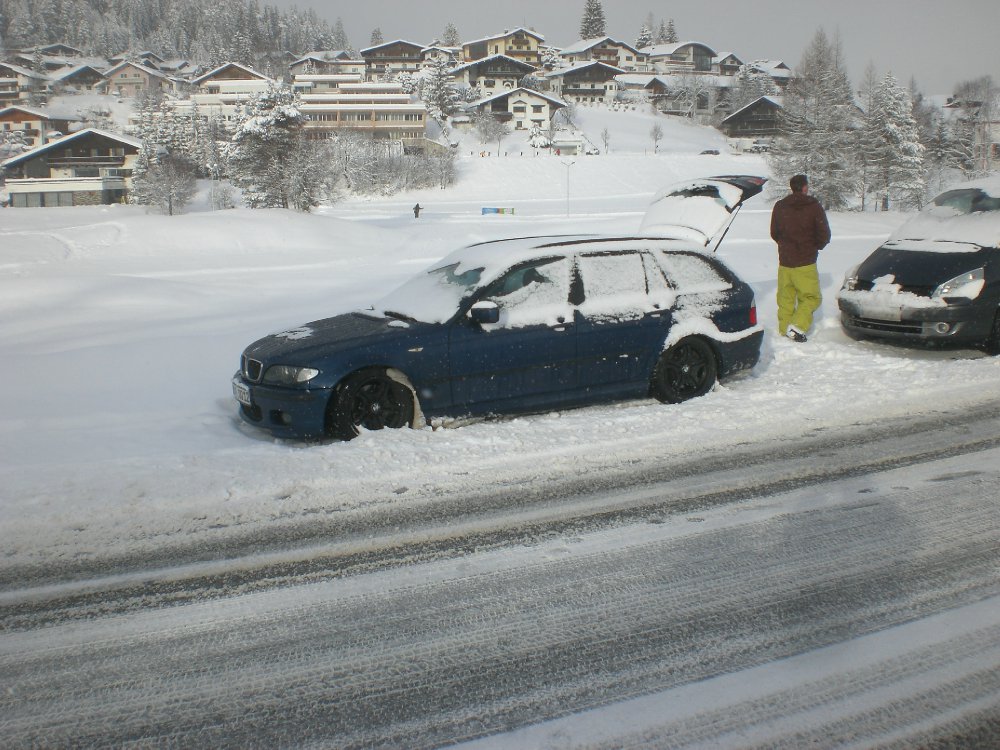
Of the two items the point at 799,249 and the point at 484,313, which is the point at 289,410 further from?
the point at 799,249

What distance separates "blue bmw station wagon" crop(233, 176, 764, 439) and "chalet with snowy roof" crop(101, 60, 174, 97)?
459 ft

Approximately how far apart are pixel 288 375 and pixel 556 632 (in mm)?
3395

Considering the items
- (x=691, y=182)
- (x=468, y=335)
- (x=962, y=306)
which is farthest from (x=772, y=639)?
(x=691, y=182)

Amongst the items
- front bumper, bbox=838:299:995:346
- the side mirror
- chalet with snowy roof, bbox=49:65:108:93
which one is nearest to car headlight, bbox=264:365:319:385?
the side mirror

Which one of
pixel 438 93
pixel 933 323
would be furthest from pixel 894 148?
pixel 438 93

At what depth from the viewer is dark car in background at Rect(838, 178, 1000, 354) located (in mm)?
8180

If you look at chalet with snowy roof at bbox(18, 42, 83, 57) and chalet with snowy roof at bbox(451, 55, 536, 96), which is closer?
chalet with snowy roof at bbox(451, 55, 536, 96)

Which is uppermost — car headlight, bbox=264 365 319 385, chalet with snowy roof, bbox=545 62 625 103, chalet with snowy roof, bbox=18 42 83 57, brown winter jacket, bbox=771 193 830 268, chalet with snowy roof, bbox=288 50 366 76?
chalet with snowy roof, bbox=18 42 83 57

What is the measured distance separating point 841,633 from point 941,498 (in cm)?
188

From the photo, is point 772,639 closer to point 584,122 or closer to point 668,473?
point 668,473

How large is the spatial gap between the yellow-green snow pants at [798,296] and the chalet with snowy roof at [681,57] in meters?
141

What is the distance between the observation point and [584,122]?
102125 millimetres

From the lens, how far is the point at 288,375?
5.91 meters

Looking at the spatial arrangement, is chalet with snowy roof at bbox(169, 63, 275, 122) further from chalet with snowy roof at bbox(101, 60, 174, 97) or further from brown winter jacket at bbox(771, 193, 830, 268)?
brown winter jacket at bbox(771, 193, 830, 268)
